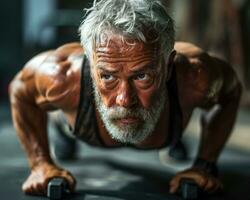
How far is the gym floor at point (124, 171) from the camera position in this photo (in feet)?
4.80

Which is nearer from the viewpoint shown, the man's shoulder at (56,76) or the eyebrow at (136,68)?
the eyebrow at (136,68)

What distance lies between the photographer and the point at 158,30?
3.92ft

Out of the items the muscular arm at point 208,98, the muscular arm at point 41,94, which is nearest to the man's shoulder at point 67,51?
the muscular arm at point 41,94

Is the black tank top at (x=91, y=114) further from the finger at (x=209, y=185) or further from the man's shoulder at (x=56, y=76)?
the finger at (x=209, y=185)

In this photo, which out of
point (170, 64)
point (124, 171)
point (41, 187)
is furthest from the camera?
point (124, 171)

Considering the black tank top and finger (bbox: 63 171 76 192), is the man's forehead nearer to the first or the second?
the black tank top

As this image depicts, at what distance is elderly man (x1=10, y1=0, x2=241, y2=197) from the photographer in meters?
1.18

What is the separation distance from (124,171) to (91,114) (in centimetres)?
41

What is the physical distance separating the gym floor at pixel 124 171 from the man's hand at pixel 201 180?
22 millimetres

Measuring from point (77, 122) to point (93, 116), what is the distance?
0.15ft

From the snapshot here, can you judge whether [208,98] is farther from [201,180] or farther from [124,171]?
[124,171]

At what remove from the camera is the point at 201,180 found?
1.44 m

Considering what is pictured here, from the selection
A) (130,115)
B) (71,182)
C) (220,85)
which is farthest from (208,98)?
(71,182)

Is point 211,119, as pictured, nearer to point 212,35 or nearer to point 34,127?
point 34,127
